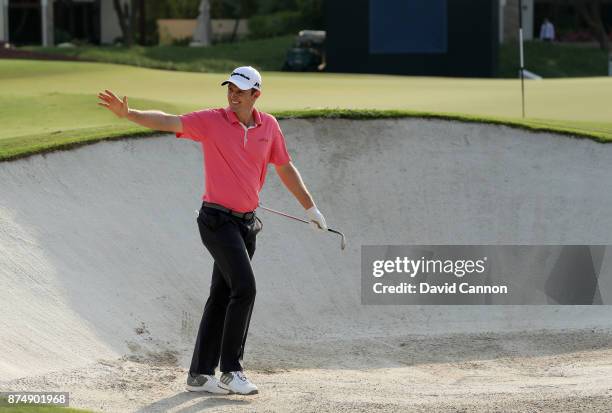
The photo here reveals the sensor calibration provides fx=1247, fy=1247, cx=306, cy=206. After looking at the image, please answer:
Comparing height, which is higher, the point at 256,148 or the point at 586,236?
the point at 256,148

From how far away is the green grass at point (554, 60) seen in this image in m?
51.9

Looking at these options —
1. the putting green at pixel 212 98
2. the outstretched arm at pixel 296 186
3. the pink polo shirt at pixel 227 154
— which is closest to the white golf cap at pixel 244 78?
the pink polo shirt at pixel 227 154

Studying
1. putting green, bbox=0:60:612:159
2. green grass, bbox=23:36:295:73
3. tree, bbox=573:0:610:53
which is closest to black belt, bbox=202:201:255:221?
putting green, bbox=0:60:612:159

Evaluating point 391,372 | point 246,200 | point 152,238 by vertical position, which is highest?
point 246,200

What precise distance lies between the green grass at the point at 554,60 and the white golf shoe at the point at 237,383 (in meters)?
41.9

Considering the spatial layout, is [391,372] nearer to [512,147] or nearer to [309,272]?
[309,272]

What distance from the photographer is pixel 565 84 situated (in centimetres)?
2989

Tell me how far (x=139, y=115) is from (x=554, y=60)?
156ft

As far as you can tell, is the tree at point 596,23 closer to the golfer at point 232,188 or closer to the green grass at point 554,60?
the green grass at point 554,60

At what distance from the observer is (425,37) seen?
39.7 meters

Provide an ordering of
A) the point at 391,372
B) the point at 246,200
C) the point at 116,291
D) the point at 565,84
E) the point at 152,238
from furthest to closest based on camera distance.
A: the point at 565,84, the point at 152,238, the point at 116,291, the point at 391,372, the point at 246,200

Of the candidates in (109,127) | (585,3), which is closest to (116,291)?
(109,127)

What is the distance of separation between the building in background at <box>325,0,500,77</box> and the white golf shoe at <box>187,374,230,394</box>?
1195 inches

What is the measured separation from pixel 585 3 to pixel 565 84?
3401 centimetres
